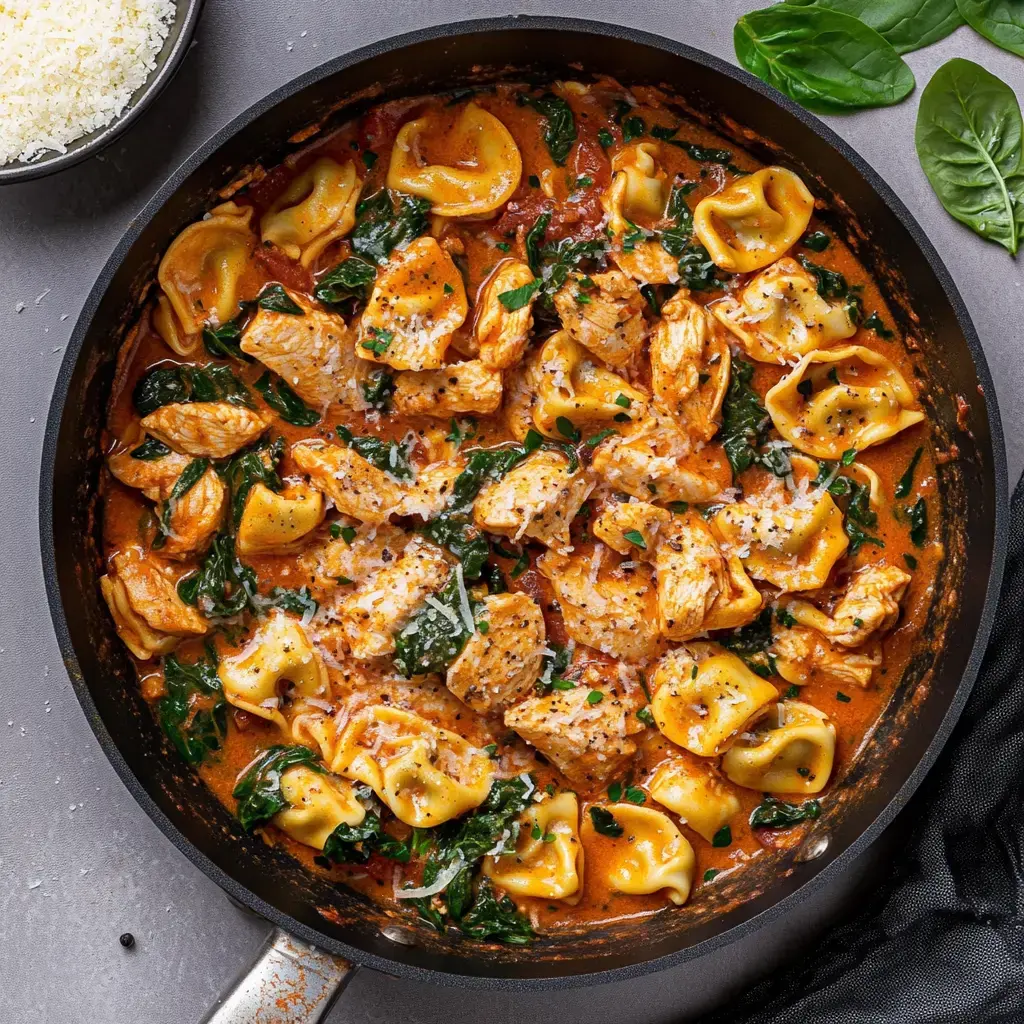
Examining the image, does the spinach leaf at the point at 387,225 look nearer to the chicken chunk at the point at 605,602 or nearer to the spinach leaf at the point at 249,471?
the spinach leaf at the point at 249,471

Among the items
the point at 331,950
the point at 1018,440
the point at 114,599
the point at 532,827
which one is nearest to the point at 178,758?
the point at 114,599

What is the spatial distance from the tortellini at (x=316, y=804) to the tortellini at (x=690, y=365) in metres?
2.14

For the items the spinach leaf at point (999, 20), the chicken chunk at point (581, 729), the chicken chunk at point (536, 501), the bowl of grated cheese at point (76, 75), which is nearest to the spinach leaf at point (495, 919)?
the chicken chunk at point (581, 729)

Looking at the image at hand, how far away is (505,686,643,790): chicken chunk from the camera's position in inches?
173

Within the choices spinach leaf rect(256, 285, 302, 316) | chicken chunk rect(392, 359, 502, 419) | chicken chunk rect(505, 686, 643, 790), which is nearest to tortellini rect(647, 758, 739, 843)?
chicken chunk rect(505, 686, 643, 790)

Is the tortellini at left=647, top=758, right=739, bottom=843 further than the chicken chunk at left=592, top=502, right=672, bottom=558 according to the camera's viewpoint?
Yes

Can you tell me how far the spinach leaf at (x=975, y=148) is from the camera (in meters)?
4.55

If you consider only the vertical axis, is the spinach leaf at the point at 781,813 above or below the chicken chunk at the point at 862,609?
below

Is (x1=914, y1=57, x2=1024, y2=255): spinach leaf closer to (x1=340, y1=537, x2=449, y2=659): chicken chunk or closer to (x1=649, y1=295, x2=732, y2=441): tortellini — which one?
(x1=649, y1=295, x2=732, y2=441): tortellini

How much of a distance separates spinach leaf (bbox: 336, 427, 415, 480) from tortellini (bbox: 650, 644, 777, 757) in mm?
1432

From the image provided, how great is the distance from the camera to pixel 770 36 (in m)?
4.59

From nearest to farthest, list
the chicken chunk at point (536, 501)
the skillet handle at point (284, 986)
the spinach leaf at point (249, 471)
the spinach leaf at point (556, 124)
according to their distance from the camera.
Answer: the skillet handle at point (284, 986) < the chicken chunk at point (536, 501) < the spinach leaf at point (249, 471) < the spinach leaf at point (556, 124)

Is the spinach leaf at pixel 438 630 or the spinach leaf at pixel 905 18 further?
the spinach leaf at pixel 905 18

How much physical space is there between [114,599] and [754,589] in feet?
8.86
